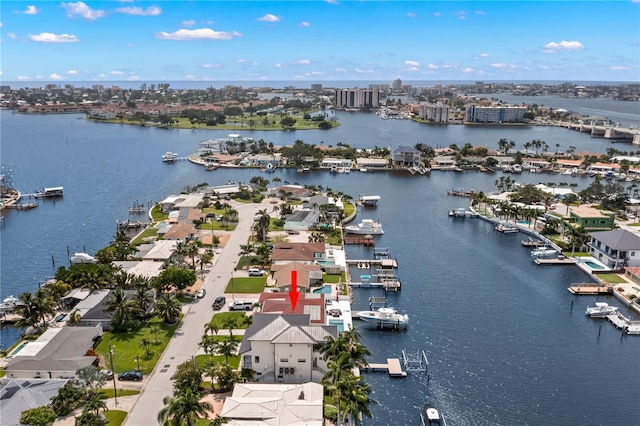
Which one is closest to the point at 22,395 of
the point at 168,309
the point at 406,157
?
the point at 168,309

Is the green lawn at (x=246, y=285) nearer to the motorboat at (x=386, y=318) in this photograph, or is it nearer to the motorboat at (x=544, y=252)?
the motorboat at (x=386, y=318)

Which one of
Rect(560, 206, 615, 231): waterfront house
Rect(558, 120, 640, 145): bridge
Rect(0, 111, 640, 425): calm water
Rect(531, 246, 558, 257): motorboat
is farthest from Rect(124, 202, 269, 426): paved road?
Rect(558, 120, 640, 145): bridge

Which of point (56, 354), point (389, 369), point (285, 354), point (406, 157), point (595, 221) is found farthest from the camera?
point (406, 157)

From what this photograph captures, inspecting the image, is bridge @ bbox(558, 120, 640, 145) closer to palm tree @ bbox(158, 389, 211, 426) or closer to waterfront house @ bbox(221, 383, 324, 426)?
waterfront house @ bbox(221, 383, 324, 426)

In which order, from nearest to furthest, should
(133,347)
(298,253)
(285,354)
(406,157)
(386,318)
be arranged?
(285,354) < (133,347) < (386,318) < (298,253) < (406,157)

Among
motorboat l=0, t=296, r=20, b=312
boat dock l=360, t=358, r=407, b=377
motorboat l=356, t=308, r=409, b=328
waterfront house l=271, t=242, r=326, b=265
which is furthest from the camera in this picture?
waterfront house l=271, t=242, r=326, b=265

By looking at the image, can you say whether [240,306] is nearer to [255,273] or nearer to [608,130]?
[255,273]

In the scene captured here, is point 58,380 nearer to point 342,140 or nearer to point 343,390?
point 343,390
